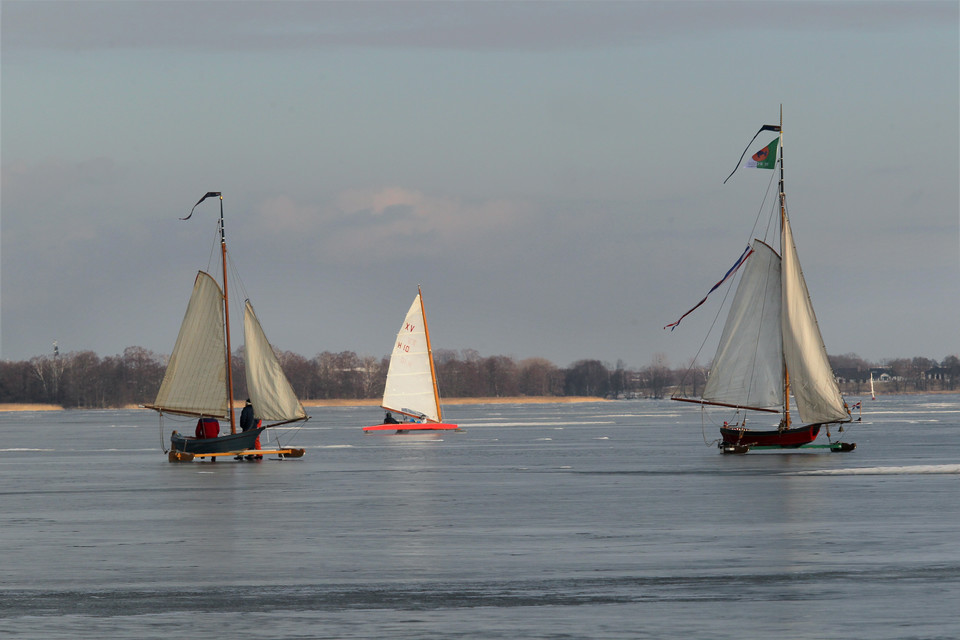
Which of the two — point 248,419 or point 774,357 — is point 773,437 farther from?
point 248,419

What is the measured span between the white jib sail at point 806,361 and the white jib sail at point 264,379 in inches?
825

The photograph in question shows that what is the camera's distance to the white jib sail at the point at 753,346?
63.3m

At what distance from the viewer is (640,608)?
700 inches

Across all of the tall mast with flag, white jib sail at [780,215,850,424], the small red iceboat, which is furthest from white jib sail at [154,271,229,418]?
the small red iceboat

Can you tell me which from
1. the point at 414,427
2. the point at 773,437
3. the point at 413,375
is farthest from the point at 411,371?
the point at 773,437

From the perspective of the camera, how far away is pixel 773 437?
62.9m

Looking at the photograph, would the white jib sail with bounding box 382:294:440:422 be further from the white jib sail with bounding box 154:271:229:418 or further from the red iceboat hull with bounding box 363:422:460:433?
the white jib sail with bounding box 154:271:229:418

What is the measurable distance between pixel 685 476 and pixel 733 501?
11339 mm

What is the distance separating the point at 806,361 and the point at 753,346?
237 centimetres

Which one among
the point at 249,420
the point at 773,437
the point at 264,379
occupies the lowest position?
the point at 773,437

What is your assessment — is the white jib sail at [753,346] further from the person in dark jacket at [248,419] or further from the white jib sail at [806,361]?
the person in dark jacket at [248,419]

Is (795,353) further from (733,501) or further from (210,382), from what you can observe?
(733,501)

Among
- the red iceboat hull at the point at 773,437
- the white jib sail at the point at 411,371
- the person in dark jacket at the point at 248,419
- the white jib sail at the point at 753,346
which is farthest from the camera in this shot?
the white jib sail at the point at 411,371

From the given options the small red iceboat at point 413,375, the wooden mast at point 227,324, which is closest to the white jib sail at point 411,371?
the small red iceboat at point 413,375
